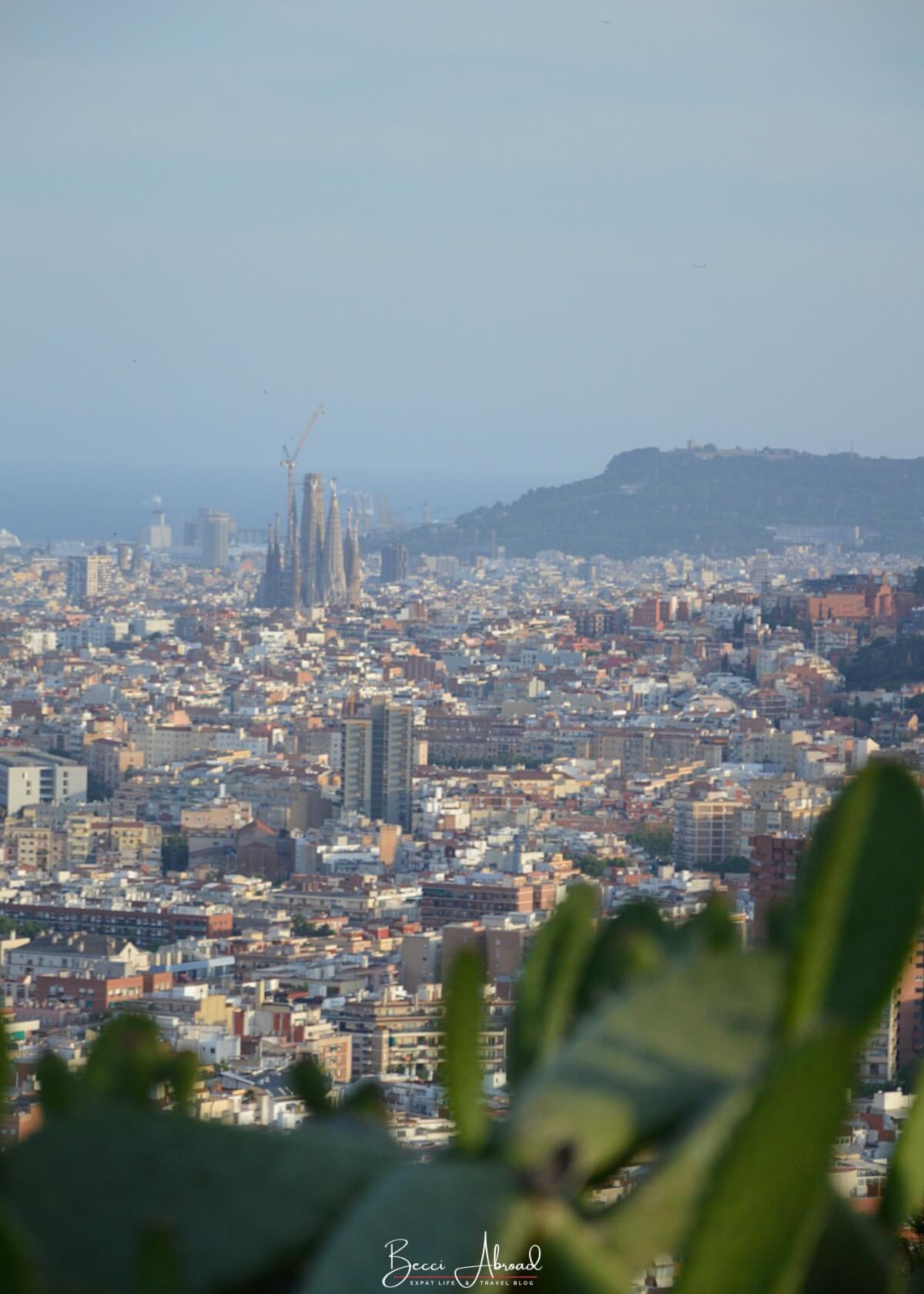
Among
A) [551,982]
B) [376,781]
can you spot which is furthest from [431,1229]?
[376,781]

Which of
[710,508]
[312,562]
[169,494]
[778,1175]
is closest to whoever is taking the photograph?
[778,1175]

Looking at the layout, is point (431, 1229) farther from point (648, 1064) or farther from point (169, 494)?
point (169, 494)

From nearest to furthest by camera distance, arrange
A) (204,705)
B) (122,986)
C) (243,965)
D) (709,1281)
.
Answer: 1. (709,1281)
2. (122,986)
3. (243,965)
4. (204,705)

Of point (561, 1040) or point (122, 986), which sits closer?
point (561, 1040)

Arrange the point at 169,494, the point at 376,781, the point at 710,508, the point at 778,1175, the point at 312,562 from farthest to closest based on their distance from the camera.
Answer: the point at 169,494 → the point at 710,508 → the point at 312,562 → the point at 376,781 → the point at 778,1175

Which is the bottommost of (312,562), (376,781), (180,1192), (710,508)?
(376,781)

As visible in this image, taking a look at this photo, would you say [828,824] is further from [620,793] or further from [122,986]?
[620,793]

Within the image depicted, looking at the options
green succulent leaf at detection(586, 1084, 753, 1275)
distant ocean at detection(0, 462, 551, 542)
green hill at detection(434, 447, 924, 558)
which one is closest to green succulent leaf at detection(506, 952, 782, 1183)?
green succulent leaf at detection(586, 1084, 753, 1275)

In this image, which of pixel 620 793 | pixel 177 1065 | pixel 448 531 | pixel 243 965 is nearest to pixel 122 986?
pixel 243 965
